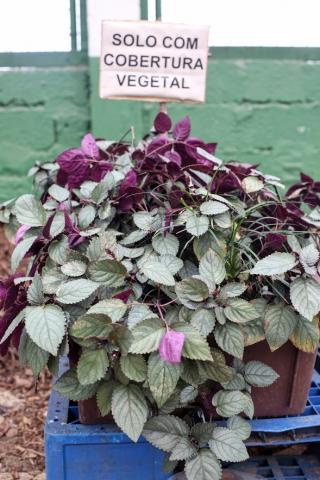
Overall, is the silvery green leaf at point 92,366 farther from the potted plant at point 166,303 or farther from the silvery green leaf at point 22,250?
the silvery green leaf at point 22,250

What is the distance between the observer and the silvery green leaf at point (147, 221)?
1064mm

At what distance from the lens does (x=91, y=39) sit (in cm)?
202

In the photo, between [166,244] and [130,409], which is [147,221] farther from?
[130,409]

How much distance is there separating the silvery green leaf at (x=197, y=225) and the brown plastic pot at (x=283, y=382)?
0.79 ft

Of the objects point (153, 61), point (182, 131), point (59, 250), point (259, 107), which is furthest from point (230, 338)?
point (259, 107)

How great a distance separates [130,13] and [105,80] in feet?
2.09

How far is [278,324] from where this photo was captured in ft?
3.15

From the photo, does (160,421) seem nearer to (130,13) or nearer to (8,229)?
(8,229)

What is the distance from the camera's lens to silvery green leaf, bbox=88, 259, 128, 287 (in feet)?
3.07

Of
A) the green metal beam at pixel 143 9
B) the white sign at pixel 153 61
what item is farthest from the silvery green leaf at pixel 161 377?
the green metal beam at pixel 143 9

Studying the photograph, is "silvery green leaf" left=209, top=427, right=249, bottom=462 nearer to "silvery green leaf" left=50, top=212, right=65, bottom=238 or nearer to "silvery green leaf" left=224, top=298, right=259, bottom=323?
"silvery green leaf" left=224, top=298, right=259, bottom=323

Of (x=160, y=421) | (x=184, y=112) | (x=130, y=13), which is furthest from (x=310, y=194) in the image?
(x=130, y=13)

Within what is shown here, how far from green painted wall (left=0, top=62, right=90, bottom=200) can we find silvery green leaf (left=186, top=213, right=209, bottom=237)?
1.22 metres

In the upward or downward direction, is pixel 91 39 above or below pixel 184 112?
above
